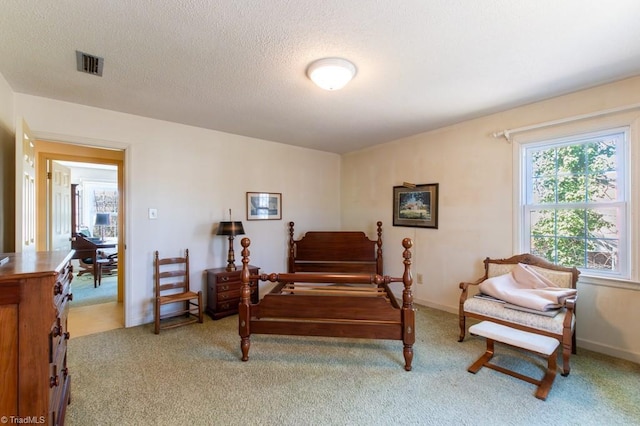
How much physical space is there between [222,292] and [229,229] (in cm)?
77

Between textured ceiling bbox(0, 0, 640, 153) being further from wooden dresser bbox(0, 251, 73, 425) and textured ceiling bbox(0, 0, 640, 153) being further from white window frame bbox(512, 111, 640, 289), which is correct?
wooden dresser bbox(0, 251, 73, 425)

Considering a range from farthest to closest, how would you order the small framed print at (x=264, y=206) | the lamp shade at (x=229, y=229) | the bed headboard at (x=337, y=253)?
the bed headboard at (x=337, y=253) → the small framed print at (x=264, y=206) → the lamp shade at (x=229, y=229)

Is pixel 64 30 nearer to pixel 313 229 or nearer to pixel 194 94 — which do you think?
pixel 194 94

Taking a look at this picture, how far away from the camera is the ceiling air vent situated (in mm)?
2131

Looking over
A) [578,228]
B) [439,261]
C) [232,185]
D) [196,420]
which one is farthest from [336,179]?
[196,420]

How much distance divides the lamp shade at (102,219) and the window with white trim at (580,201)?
27.8ft

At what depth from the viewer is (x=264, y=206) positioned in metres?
4.50

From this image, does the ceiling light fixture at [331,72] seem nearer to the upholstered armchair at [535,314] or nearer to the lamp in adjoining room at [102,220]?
the upholstered armchair at [535,314]

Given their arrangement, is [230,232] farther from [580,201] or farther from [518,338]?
[580,201]

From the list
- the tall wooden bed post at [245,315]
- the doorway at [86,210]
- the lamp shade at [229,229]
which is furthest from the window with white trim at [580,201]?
the doorway at [86,210]

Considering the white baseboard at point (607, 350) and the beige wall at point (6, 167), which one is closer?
the beige wall at point (6, 167)

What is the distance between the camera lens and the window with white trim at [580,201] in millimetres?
2660

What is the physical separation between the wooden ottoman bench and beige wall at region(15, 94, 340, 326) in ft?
9.70

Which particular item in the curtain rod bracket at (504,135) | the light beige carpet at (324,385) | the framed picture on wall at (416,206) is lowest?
the light beige carpet at (324,385)
